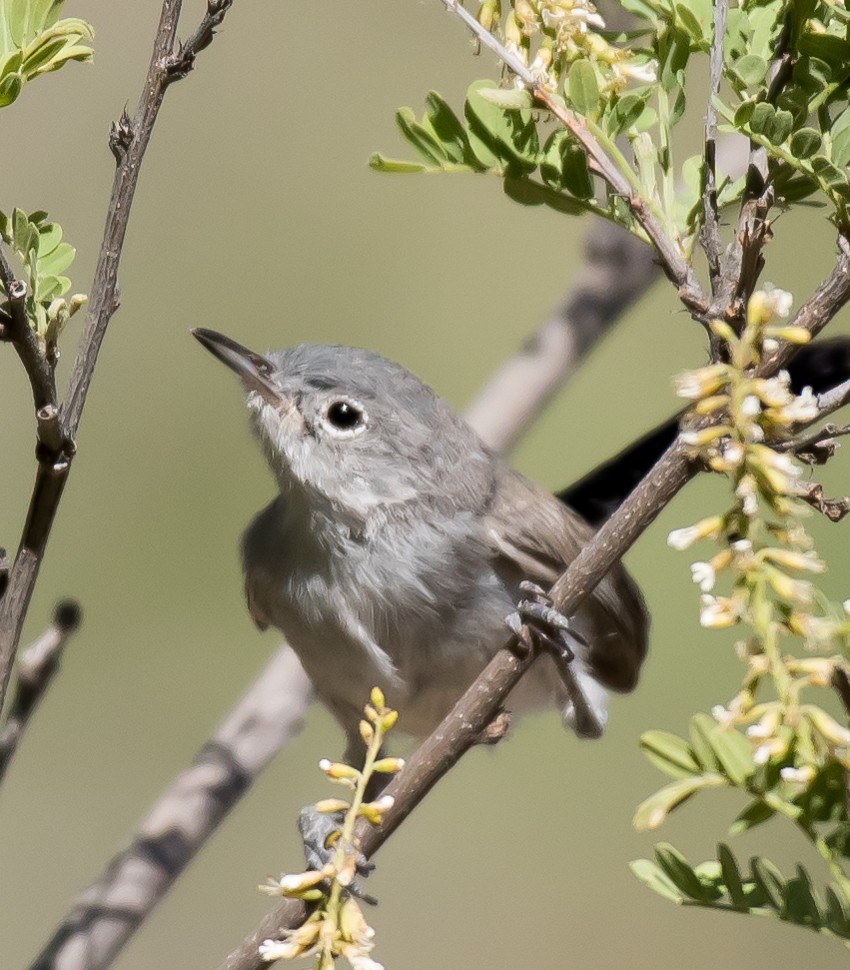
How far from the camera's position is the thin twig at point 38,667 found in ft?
6.05

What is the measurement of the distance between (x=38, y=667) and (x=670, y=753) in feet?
3.11

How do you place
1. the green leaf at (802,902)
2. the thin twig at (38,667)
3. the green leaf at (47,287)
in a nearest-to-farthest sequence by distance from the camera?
the green leaf at (802,902) < the green leaf at (47,287) < the thin twig at (38,667)

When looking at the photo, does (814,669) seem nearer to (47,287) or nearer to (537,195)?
(537,195)

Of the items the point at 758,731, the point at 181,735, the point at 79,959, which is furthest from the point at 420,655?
the point at 181,735

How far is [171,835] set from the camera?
88.8 inches

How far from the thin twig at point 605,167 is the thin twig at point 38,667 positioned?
38.8 inches

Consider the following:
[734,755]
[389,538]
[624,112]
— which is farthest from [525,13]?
[389,538]

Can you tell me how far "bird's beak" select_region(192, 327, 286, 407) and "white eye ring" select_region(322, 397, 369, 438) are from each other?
0.10 m

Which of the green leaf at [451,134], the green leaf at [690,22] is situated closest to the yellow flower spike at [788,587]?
the green leaf at [690,22]

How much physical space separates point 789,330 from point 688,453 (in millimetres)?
202

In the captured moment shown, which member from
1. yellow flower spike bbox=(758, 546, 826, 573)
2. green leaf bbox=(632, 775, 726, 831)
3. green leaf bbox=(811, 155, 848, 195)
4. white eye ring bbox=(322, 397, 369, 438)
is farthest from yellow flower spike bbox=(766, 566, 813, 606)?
white eye ring bbox=(322, 397, 369, 438)

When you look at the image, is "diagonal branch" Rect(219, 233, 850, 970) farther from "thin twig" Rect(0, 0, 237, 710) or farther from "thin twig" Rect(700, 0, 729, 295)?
"thin twig" Rect(0, 0, 237, 710)

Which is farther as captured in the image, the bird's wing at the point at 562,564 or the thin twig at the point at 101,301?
the bird's wing at the point at 562,564

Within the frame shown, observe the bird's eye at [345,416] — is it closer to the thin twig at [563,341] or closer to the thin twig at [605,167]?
the thin twig at [563,341]
